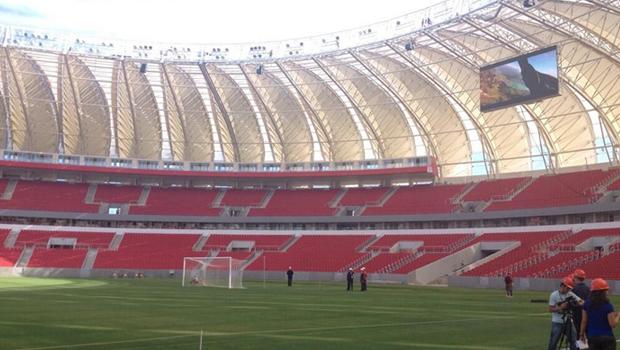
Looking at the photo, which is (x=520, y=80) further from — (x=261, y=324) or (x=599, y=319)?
(x=599, y=319)

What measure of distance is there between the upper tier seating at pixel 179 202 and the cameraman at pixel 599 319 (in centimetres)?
6681

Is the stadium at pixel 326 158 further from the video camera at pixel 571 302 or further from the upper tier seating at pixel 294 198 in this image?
the video camera at pixel 571 302

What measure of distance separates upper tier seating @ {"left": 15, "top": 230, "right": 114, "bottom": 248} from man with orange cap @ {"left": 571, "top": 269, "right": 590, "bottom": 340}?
195ft

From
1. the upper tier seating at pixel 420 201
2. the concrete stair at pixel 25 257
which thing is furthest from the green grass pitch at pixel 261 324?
the upper tier seating at pixel 420 201

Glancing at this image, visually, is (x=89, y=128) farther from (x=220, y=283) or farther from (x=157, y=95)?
(x=220, y=283)

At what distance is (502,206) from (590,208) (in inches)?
354

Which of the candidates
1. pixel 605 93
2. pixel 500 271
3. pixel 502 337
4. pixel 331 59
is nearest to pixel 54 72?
pixel 331 59

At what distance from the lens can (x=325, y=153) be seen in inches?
2931

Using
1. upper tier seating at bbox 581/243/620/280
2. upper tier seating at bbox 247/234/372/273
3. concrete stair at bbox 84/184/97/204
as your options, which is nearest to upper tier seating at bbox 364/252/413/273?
upper tier seating at bbox 247/234/372/273

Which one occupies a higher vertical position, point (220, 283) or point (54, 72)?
point (54, 72)

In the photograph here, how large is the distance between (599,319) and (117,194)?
2861 inches

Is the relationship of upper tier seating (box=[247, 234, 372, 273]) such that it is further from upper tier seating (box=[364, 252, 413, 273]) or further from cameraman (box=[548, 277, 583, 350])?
cameraman (box=[548, 277, 583, 350])

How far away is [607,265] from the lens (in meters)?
43.0

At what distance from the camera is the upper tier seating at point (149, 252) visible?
202 ft
